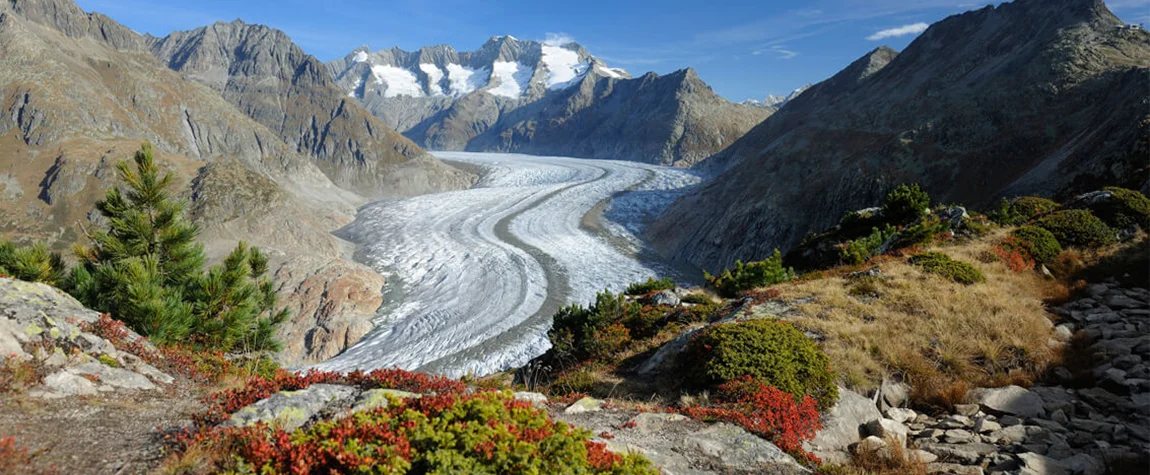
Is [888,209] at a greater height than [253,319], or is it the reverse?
[888,209]

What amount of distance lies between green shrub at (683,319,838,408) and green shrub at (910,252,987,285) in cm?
694

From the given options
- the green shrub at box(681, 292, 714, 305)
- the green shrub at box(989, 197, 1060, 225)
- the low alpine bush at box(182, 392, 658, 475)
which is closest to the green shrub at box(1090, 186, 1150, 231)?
the green shrub at box(989, 197, 1060, 225)

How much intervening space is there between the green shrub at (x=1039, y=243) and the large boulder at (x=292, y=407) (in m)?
20.9

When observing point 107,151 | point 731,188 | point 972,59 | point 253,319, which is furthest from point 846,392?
point 107,151

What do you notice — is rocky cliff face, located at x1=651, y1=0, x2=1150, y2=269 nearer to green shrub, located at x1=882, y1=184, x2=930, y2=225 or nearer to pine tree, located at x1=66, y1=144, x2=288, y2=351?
green shrub, located at x1=882, y1=184, x2=930, y2=225

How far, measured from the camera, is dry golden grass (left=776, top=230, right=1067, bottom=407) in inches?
394

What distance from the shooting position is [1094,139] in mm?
31125

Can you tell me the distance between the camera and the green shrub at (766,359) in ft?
30.7

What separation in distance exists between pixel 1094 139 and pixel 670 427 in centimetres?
4011

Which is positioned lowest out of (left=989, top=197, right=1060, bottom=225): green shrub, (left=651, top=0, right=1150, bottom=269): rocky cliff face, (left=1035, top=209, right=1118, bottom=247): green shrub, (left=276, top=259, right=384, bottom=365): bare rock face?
(left=276, top=259, right=384, bottom=365): bare rock face

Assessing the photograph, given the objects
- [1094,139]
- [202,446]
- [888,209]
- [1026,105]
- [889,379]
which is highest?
[1026,105]

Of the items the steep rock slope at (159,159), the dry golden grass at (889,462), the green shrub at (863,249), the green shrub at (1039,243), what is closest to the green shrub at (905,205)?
the green shrub at (863,249)

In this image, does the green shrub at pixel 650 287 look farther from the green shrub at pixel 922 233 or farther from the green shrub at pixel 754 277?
the green shrub at pixel 922 233

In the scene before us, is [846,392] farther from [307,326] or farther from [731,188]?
[731,188]
